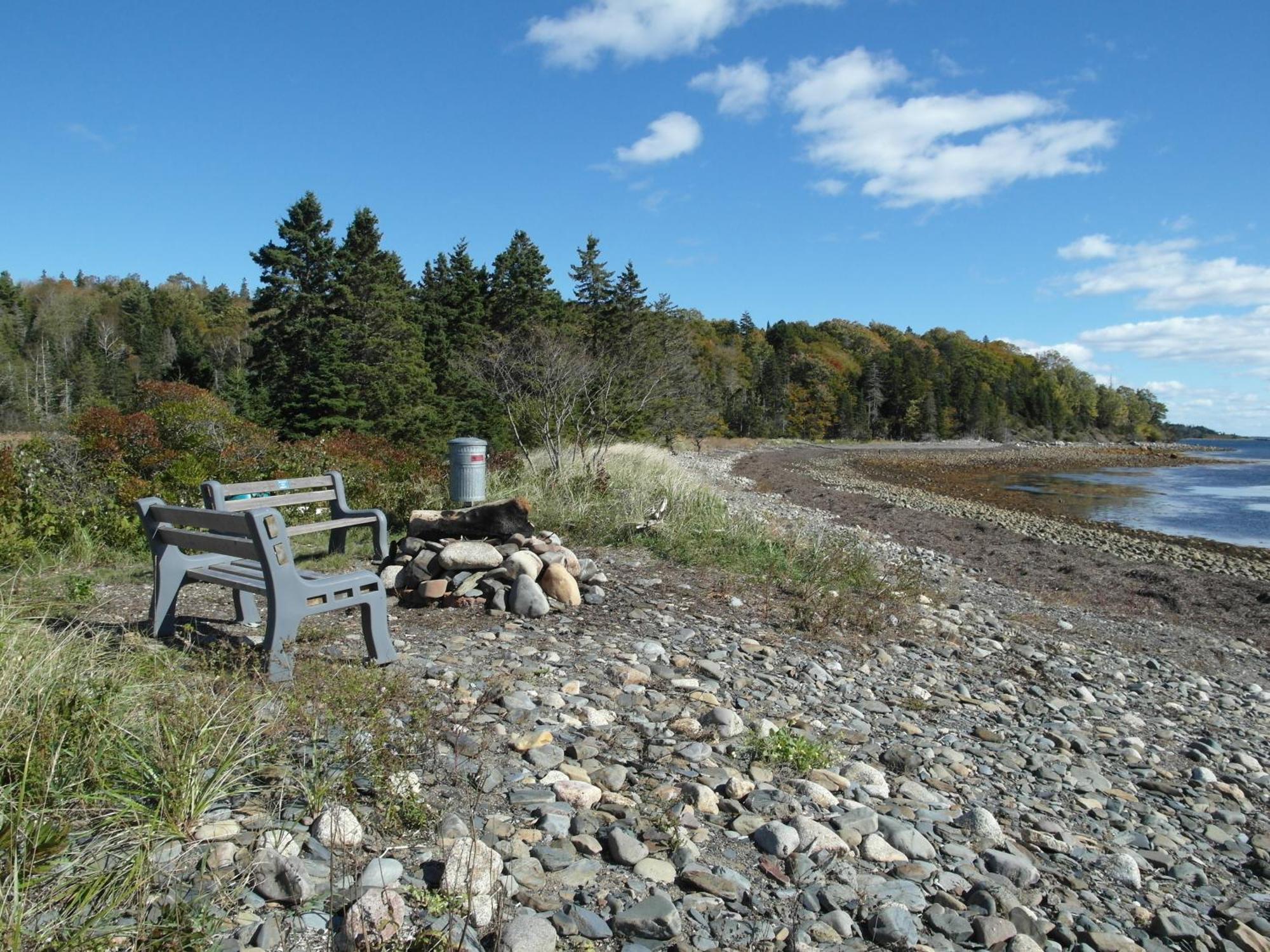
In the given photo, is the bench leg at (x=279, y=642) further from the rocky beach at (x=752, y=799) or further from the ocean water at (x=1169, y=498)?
the ocean water at (x=1169, y=498)

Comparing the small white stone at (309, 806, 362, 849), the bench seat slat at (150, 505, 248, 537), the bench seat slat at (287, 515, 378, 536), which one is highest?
the bench seat slat at (150, 505, 248, 537)

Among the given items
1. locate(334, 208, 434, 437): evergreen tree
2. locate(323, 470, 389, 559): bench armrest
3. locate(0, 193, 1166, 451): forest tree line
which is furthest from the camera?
locate(334, 208, 434, 437): evergreen tree

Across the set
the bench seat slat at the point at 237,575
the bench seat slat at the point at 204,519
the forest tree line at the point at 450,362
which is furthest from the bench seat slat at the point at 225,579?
the forest tree line at the point at 450,362

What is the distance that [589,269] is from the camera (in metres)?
37.5

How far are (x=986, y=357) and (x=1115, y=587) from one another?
4916 inches

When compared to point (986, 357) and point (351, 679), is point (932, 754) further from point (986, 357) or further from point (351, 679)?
point (986, 357)

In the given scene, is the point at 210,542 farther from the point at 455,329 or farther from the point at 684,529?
the point at 455,329

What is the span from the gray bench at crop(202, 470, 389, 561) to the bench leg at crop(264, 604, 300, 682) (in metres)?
1.44

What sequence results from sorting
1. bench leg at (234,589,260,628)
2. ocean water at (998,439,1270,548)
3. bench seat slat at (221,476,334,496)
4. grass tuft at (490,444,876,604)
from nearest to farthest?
bench leg at (234,589,260,628), bench seat slat at (221,476,334,496), grass tuft at (490,444,876,604), ocean water at (998,439,1270,548)

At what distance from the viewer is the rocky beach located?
2504mm

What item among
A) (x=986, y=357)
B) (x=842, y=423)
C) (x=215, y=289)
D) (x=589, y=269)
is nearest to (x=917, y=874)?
(x=589, y=269)

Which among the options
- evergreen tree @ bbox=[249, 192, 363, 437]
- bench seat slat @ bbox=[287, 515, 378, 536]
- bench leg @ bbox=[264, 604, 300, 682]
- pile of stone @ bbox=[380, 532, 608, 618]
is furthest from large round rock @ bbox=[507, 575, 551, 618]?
evergreen tree @ bbox=[249, 192, 363, 437]

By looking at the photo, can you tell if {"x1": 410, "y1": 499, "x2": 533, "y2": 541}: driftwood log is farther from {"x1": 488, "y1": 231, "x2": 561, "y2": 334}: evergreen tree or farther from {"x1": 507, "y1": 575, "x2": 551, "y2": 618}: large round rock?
{"x1": 488, "y1": 231, "x2": 561, "y2": 334}: evergreen tree

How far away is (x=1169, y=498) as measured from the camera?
35.4 m
